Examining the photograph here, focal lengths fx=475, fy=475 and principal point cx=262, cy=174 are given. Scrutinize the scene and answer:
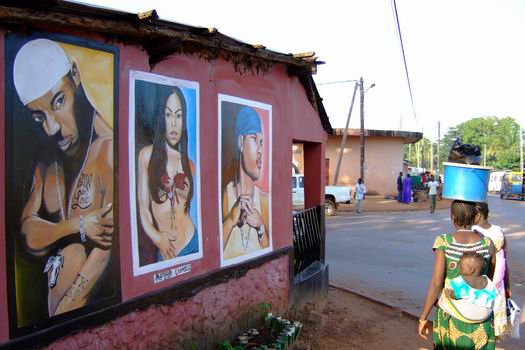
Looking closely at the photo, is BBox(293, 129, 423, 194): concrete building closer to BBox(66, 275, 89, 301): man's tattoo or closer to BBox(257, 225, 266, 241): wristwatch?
BBox(257, 225, 266, 241): wristwatch

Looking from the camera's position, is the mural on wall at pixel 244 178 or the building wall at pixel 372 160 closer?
the mural on wall at pixel 244 178

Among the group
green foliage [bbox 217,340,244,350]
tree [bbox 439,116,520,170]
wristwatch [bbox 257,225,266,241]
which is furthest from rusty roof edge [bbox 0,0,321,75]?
tree [bbox 439,116,520,170]

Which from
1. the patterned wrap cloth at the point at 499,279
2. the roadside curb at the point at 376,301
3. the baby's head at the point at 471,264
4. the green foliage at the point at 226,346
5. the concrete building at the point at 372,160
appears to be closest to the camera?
the baby's head at the point at 471,264

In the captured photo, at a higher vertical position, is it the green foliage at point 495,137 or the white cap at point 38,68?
the green foliage at point 495,137

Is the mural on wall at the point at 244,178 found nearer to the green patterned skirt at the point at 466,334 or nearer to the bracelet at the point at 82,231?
the bracelet at the point at 82,231

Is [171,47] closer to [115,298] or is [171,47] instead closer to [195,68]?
[195,68]

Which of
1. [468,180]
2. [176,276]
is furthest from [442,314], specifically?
[176,276]

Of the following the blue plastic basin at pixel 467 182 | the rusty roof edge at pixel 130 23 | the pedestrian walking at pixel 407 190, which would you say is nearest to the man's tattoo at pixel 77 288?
the rusty roof edge at pixel 130 23

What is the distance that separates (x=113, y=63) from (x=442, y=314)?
2927 mm

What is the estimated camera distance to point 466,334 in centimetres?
324

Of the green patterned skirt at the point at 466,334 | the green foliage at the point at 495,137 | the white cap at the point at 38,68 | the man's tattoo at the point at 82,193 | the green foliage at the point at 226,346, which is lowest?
the green foliage at the point at 226,346

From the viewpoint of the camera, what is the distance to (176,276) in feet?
13.2

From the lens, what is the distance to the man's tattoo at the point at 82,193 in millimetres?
3061

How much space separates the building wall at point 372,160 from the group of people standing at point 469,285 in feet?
88.3
